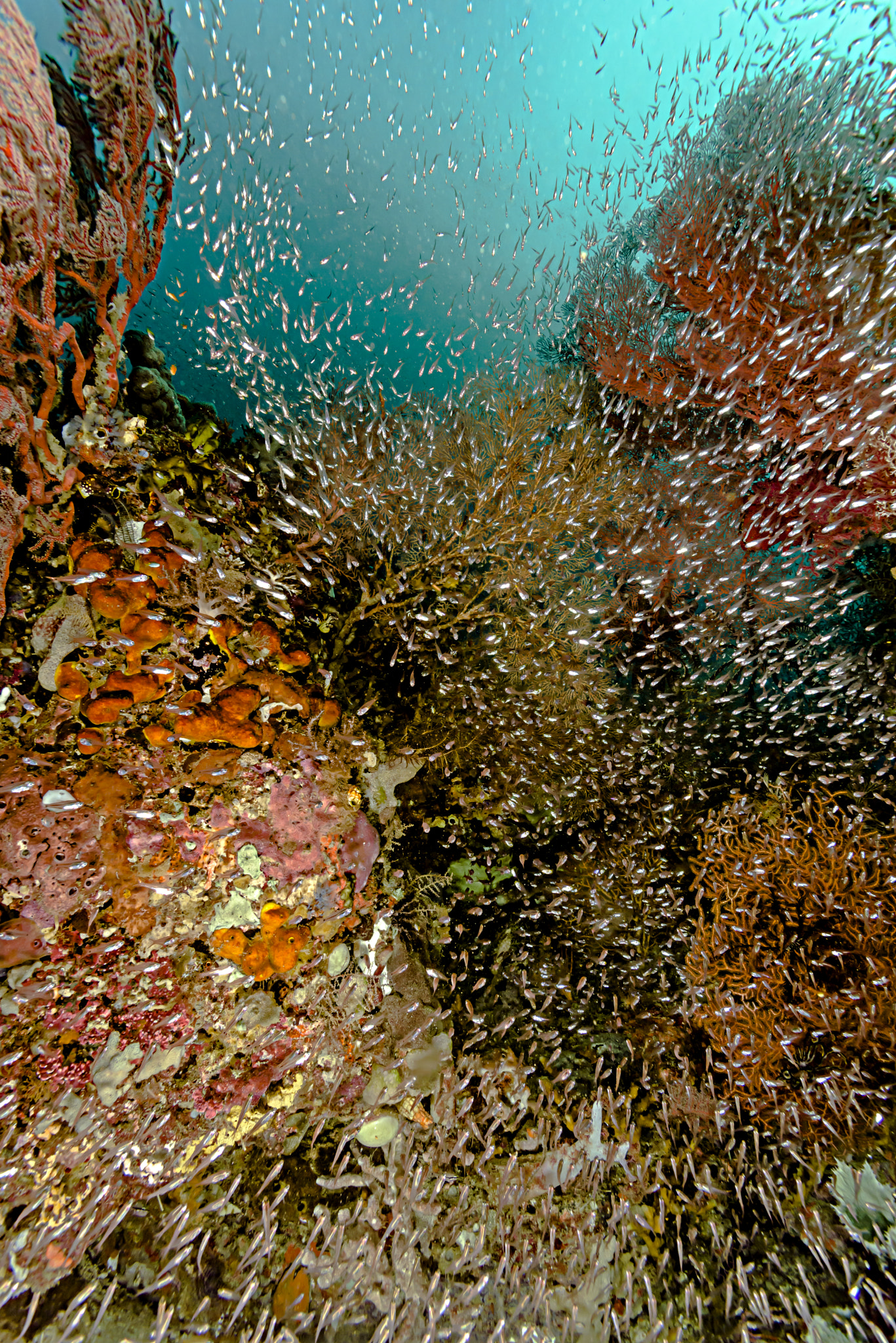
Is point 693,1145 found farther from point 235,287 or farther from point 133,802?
point 235,287

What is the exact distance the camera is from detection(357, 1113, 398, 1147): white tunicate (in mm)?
2752

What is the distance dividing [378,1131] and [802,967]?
3.07 metres

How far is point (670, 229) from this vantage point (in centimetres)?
389

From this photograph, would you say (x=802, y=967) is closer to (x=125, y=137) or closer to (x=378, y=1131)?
(x=378, y=1131)

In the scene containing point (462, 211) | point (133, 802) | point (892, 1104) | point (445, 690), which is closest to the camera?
point (133, 802)

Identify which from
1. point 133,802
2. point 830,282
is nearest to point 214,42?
point 830,282

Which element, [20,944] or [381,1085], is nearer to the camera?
[20,944]

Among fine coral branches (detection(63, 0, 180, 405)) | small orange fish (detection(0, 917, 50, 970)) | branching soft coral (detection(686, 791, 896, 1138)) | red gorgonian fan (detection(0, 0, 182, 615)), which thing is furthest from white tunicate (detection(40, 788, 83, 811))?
branching soft coral (detection(686, 791, 896, 1138))

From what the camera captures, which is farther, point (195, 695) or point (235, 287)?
point (235, 287)

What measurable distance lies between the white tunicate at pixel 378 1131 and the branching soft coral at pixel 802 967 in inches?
92.5

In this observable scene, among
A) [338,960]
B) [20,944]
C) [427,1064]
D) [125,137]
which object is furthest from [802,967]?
[125,137]

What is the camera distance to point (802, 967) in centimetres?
329

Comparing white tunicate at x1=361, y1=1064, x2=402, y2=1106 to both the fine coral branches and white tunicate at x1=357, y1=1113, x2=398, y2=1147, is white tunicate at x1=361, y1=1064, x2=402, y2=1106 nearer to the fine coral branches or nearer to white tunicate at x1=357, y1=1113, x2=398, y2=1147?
white tunicate at x1=357, y1=1113, x2=398, y2=1147

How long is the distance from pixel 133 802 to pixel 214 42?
5.62 metres
